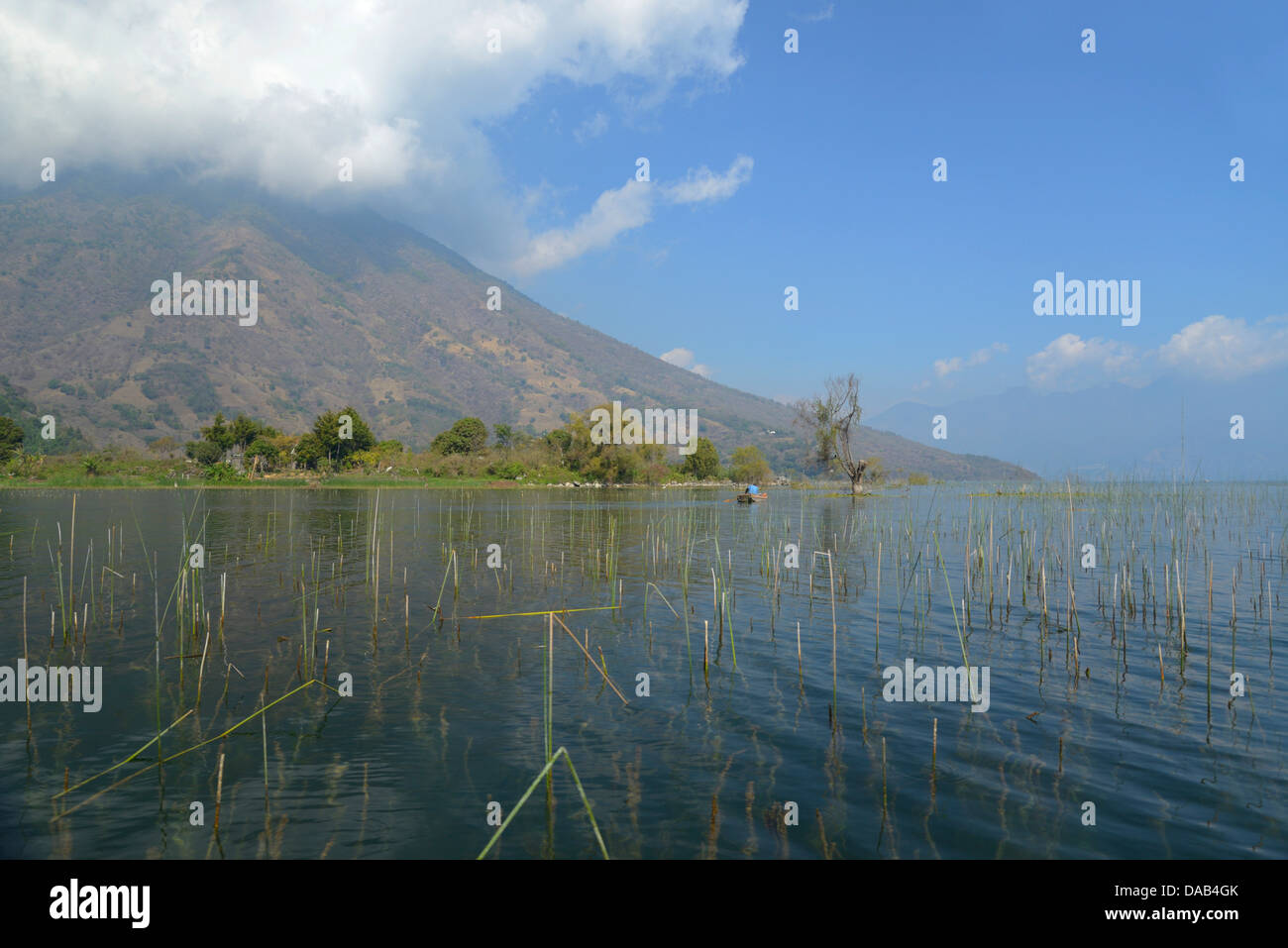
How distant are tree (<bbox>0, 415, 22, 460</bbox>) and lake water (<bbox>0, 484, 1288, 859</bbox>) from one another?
2665 inches

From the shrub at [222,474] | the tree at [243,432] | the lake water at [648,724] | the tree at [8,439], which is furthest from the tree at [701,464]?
the lake water at [648,724]

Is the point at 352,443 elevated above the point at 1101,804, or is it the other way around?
the point at 352,443

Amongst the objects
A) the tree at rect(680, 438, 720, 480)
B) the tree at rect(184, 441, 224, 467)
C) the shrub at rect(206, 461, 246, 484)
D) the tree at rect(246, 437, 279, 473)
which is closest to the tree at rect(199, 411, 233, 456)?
the tree at rect(184, 441, 224, 467)

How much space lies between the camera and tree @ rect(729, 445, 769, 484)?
104188mm

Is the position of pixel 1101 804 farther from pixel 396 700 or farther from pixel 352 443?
pixel 352 443

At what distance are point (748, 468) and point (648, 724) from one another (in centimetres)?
9849

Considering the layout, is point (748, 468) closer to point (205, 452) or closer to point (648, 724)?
point (205, 452)

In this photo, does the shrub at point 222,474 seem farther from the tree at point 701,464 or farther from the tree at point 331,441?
the tree at point 701,464

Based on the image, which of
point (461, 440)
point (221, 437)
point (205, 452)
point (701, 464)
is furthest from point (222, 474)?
point (701, 464)

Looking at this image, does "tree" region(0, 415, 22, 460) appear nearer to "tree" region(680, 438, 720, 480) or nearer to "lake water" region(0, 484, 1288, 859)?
"lake water" region(0, 484, 1288, 859)

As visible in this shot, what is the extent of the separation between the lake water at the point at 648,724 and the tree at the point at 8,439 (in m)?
67.7
